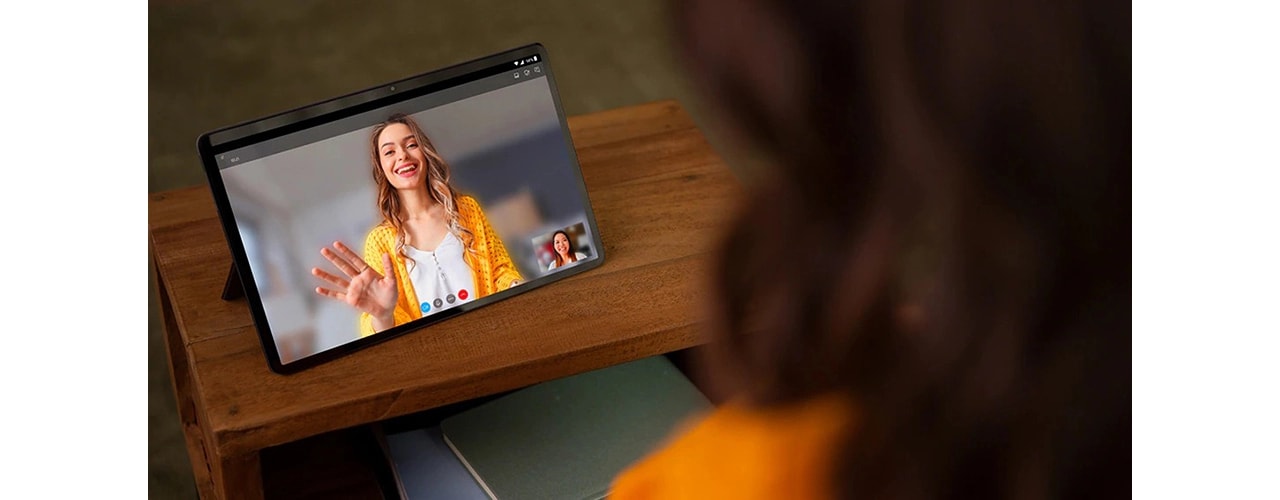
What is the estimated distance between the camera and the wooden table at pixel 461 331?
3.31 feet

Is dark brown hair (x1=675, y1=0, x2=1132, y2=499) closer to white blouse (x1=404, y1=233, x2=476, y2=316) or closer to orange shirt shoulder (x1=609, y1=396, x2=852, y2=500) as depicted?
orange shirt shoulder (x1=609, y1=396, x2=852, y2=500)

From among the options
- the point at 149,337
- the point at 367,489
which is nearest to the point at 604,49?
the point at 149,337

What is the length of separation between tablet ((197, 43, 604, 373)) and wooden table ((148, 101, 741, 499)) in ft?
0.08

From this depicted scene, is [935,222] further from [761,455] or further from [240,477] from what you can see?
[240,477]

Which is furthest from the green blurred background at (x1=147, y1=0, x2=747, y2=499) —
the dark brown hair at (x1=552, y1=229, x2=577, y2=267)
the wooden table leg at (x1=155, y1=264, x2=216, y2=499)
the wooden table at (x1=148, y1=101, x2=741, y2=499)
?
the dark brown hair at (x1=552, y1=229, x2=577, y2=267)

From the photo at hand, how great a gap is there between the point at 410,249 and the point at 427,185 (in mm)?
55

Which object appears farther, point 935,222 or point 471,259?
point 471,259

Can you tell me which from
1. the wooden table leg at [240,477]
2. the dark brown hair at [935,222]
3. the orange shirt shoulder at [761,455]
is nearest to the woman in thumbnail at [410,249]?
the wooden table leg at [240,477]

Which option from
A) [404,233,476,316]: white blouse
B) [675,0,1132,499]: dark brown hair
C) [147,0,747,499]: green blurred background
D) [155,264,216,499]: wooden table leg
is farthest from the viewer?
[147,0,747,499]: green blurred background

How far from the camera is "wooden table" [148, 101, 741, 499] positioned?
101 centimetres

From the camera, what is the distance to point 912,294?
319mm

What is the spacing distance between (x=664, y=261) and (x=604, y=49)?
4.75 feet

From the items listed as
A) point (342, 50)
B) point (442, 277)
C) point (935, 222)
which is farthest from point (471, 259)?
point (342, 50)

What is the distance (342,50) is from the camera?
2.52m
